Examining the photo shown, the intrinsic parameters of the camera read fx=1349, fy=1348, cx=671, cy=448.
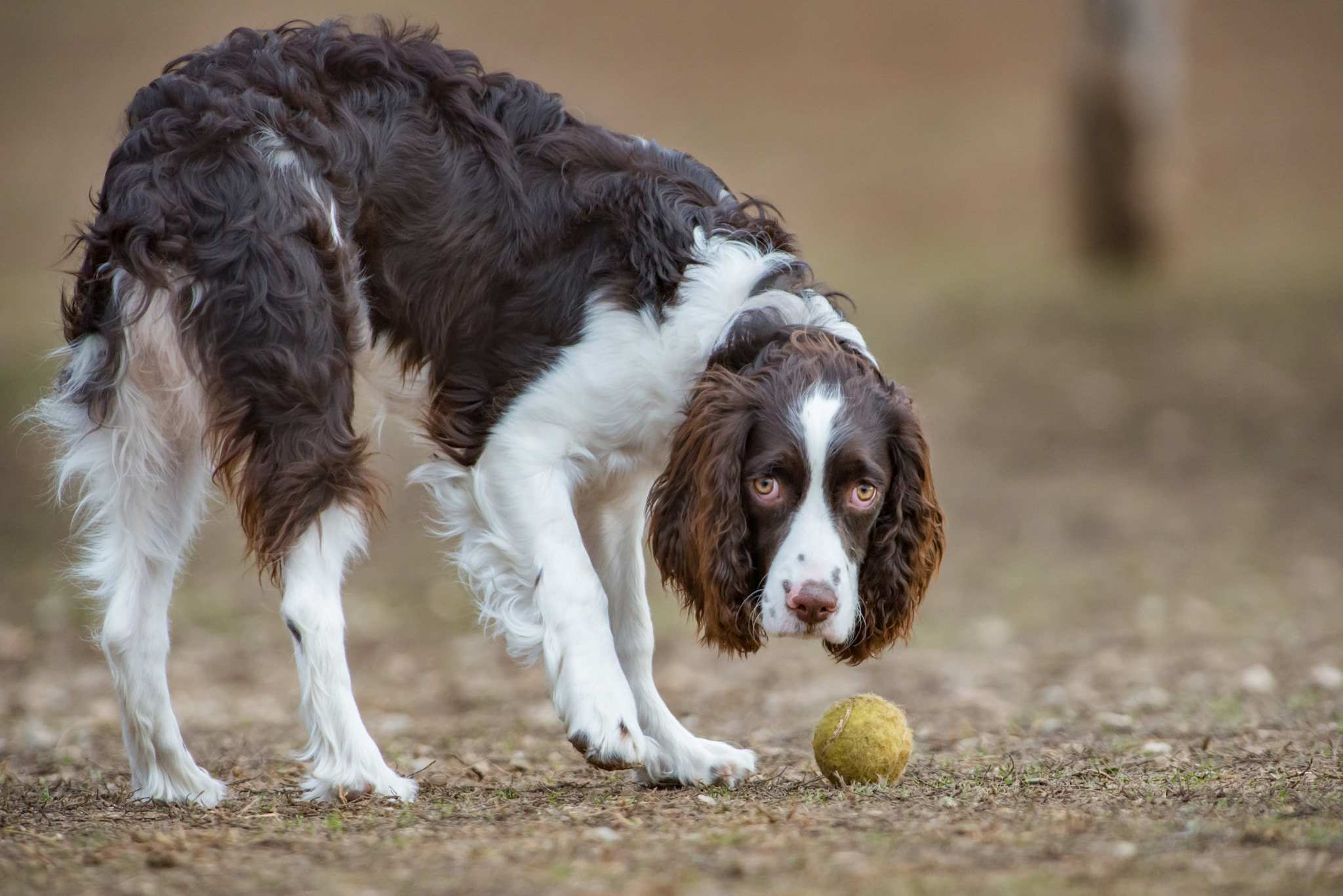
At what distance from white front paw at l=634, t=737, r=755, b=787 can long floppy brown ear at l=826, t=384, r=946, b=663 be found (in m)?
0.44

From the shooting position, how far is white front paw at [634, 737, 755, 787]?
12.9 feet

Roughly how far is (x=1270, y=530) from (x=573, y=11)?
56.6ft

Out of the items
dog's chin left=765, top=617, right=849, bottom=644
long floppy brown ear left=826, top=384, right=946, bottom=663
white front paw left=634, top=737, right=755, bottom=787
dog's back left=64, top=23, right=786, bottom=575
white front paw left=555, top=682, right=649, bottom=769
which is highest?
dog's back left=64, top=23, right=786, bottom=575

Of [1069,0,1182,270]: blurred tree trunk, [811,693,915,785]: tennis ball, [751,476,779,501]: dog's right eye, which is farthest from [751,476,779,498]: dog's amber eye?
[1069,0,1182,270]: blurred tree trunk

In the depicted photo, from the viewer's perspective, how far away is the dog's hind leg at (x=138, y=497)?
12.3 ft

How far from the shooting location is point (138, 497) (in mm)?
3916

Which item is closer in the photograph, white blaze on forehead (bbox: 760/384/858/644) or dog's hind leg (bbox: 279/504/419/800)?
white blaze on forehead (bbox: 760/384/858/644)

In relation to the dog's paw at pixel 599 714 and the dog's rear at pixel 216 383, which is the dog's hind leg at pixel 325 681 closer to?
the dog's rear at pixel 216 383

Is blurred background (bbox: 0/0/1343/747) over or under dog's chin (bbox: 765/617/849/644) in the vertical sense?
over

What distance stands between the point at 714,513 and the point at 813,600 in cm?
41

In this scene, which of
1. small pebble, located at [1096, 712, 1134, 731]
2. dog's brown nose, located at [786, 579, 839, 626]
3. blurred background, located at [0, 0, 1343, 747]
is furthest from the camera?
blurred background, located at [0, 0, 1343, 747]

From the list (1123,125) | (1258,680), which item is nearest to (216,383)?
(1258,680)

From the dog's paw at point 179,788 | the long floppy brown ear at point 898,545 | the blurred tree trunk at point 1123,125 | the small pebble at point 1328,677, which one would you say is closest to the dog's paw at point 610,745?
the long floppy brown ear at point 898,545

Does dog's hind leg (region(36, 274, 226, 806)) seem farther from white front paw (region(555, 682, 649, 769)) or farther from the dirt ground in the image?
white front paw (region(555, 682, 649, 769))
